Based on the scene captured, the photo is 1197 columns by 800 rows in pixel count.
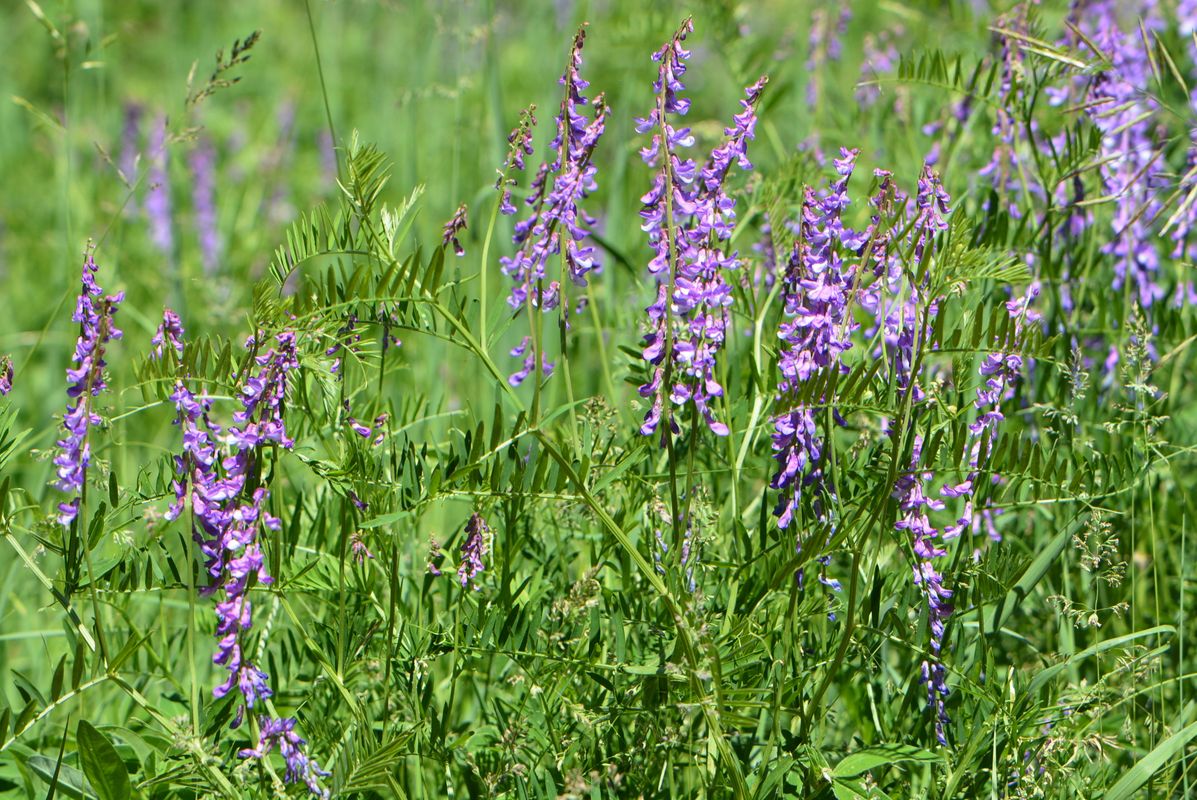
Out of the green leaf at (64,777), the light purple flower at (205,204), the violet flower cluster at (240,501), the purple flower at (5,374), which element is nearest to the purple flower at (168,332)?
the violet flower cluster at (240,501)

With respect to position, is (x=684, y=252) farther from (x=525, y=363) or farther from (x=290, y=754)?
(x=290, y=754)

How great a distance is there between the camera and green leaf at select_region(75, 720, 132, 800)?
1624 mm

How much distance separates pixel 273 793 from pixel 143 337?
253cm

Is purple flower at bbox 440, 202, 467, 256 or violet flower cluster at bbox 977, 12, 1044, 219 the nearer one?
purple flower at bbox 440, 202, 467, 256

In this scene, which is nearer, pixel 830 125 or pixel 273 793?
pixel 273 793

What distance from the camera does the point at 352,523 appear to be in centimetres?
189

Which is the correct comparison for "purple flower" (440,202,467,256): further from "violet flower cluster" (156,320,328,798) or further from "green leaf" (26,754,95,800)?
"green leaf" (26,754,95,800)

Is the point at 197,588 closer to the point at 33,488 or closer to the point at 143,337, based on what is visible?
the point at 33,488

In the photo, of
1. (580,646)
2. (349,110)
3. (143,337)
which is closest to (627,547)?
(580,646)

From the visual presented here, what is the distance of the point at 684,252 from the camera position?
5.59 feet

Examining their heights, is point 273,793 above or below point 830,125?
below

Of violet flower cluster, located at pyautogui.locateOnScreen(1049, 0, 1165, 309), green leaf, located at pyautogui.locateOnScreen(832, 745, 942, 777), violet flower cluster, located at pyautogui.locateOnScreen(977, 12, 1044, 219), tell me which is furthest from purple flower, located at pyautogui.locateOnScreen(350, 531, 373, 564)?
violet flower cluster, located at pyautogui.locateOnScreen(1049, 0, 1165, 309)

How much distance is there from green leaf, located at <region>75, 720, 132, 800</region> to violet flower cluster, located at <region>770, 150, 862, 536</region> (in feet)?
2.92

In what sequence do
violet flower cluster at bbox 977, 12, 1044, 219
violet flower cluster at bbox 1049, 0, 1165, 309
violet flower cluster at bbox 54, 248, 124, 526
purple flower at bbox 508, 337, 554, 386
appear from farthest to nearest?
violet flower cluster at bbox 1049, 0, 1165, 309, violet flower cluster at bbox 977, 12, 1044, 219, purple flower at bbox 508, 337, 554, 386, violet flower cluster at bbox 54, 248, 124, 526
